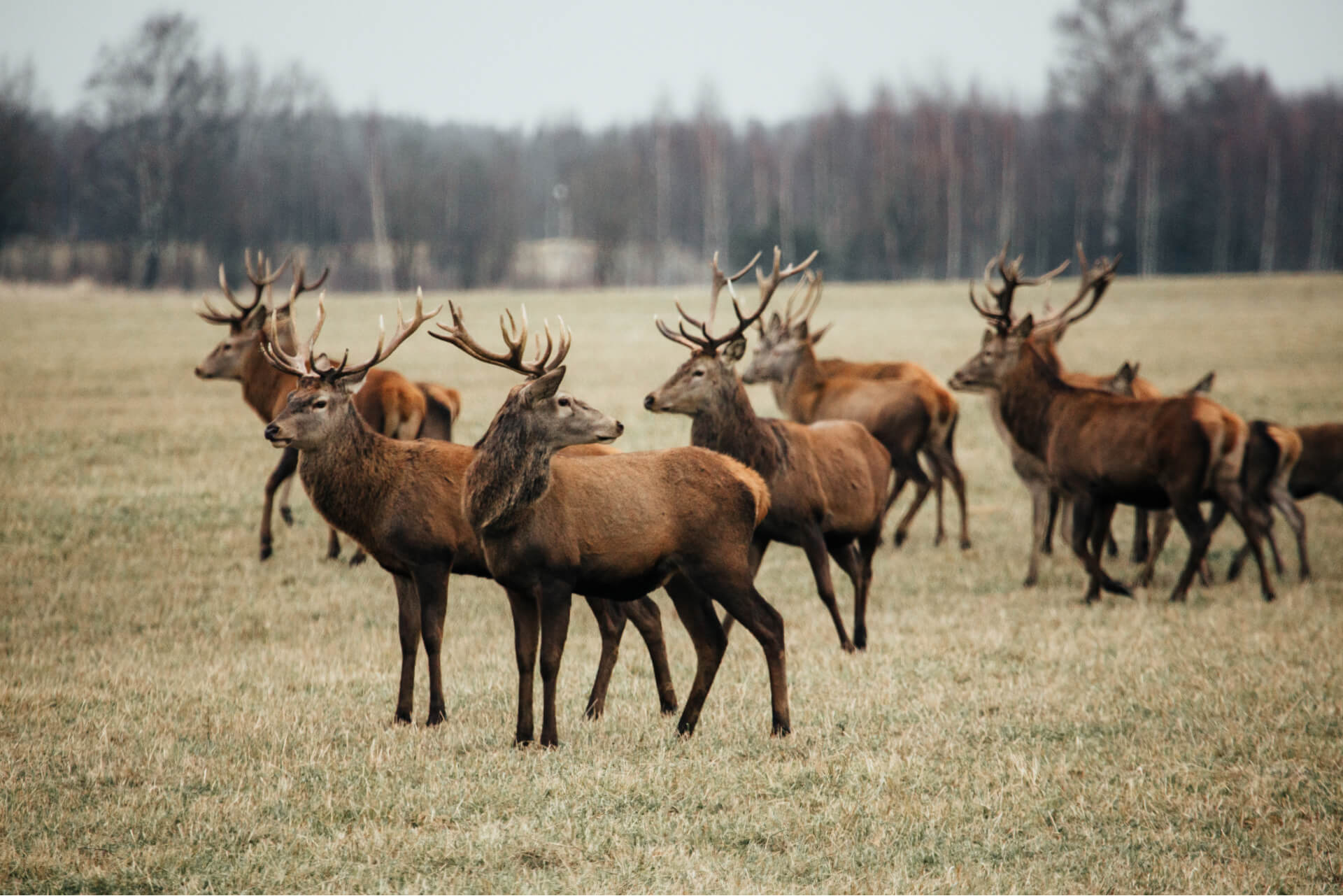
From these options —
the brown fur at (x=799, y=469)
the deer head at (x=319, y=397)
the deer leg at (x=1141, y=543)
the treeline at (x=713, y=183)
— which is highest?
the treeline at (x=713, y=183)

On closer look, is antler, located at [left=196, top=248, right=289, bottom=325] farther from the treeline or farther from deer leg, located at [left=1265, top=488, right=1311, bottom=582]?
the treeline

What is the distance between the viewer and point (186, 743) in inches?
238

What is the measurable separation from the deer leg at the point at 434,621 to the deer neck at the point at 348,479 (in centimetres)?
43

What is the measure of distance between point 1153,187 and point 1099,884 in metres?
52.4

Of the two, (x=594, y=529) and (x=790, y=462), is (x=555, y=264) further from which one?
(x=594, y=529)

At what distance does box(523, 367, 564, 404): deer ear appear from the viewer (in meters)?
6.03

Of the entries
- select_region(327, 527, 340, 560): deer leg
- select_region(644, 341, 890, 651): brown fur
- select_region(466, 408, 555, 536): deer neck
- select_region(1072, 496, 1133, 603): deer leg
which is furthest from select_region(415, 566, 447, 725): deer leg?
select_region(1072, 496, 1133, 603): deer leg

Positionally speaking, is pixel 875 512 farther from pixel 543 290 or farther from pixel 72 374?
pixel 543 290

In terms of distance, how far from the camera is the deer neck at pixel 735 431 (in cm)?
834

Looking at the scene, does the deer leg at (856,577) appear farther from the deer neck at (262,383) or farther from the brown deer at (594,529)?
the deer neck at (262,383)

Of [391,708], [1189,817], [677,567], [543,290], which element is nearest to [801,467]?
[677,567]

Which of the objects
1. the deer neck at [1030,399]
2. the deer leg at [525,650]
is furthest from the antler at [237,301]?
the deer neck at [1030,399]

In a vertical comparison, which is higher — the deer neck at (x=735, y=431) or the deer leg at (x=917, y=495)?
the deer neck at (x=735, y=431)

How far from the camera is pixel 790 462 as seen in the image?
831cm
